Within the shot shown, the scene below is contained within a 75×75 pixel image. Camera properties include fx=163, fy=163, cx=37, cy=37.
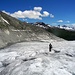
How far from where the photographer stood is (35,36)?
→ 226ft

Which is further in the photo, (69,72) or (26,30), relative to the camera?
(26,30)

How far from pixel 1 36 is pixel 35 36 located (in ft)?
65.4

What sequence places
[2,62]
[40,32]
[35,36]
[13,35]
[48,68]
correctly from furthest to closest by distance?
[40,32]
[35,36]
[13,35]
[2,62]
[48,68]

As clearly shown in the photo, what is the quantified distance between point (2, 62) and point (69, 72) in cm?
1130

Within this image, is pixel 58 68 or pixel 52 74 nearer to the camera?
pixel 52 74

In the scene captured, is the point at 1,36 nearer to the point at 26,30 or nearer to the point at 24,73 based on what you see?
the point at 26,30

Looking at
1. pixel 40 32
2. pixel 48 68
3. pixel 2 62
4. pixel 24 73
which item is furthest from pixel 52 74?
pixel 40 32

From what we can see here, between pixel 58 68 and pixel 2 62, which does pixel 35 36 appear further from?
pixel 58 68

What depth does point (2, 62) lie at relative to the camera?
24938 mm

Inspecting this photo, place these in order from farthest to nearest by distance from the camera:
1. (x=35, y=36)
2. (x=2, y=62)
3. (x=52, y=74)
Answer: (x=35, y=36)
(x=2, y=62)
(x=52, y=74)

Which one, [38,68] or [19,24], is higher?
[19,24]

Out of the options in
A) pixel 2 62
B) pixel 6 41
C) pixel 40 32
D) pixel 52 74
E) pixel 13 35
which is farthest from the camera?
pixel 40 32

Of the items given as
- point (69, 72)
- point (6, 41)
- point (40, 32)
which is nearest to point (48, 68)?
point (69, 72)

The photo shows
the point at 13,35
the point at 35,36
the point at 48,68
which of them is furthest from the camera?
the point at 35,36
